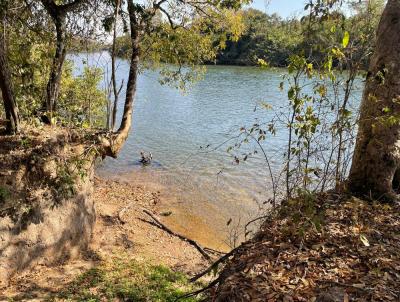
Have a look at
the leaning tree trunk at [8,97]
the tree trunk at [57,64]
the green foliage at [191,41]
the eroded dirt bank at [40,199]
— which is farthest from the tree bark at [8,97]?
the green foliage at [191,41]

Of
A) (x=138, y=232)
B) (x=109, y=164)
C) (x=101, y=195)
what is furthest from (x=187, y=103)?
(x=138, y=232)

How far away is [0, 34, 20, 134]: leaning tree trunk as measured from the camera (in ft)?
20.9

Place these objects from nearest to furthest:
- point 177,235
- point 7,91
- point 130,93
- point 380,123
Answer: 1. point 380,123
2. point 7,91
3. point 130,93
4. point 177,235

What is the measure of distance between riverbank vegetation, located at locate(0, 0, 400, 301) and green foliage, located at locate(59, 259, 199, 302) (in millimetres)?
34

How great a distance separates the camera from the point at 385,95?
508 centimetres

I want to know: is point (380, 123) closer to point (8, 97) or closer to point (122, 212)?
point (8, 97)

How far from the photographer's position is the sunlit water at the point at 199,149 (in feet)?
43.6

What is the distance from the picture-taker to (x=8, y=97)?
662 cm

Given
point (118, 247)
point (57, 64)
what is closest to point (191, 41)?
point (57, 64)

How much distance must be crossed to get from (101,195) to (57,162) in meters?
5.69

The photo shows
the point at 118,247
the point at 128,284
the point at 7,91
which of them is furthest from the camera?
the point at 118,247

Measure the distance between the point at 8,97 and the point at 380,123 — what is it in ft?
20.3

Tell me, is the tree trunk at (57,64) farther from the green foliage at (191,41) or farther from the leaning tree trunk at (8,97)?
the green foliage at (191,41)

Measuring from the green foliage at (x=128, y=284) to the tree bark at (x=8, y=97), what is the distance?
3.10 m
